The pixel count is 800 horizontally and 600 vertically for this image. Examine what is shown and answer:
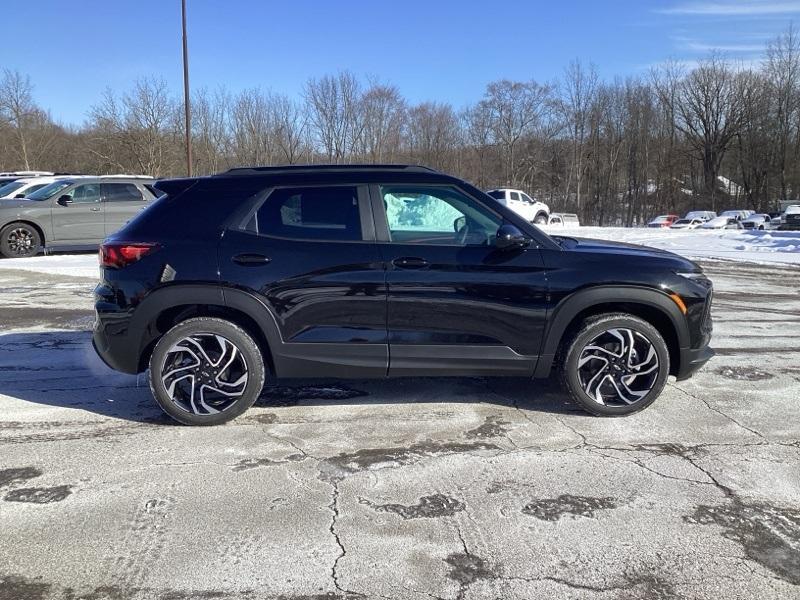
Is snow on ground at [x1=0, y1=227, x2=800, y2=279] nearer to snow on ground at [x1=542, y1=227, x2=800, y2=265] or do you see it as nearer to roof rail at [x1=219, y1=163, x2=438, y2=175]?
snow on ground at [x1=542, y1=227, x2=800, y2=265]

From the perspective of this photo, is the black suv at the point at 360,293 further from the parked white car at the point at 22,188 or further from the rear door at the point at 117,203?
the parked white car at the point at 22,188

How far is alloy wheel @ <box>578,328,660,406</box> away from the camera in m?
4.50

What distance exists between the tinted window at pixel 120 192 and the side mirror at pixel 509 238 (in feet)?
44.1

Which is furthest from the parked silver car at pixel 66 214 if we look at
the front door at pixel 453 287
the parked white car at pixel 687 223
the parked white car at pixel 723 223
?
the parked white car at pixel 687 223

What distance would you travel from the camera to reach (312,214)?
14.5ft

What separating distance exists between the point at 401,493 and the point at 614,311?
2.19 meters

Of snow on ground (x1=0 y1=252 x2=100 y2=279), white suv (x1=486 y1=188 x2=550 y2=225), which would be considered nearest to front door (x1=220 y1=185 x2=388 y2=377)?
snow on ground (x1=0 y1=252 x2=100 y2=279)

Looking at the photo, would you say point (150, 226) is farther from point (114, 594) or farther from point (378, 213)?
point (114, 594)

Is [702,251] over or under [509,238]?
under

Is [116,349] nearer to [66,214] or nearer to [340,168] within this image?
[340,168]

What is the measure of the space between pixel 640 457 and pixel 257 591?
8.19ft

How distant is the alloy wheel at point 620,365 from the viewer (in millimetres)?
4496

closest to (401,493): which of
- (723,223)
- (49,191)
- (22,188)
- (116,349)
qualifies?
(116,349)

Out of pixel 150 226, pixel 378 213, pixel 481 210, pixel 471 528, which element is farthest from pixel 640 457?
pixel 150 226
